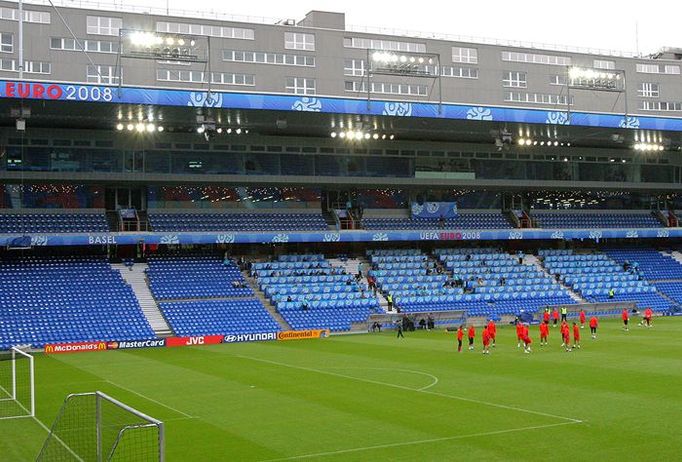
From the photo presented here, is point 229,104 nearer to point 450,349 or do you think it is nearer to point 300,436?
point 450,349

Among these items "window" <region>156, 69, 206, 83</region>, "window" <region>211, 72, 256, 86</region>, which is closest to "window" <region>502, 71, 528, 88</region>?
"window" <region>211, 72, 256, 86</region>

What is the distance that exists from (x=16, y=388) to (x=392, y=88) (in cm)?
5019

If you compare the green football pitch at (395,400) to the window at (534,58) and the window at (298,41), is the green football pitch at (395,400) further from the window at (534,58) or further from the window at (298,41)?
the window at (534,58)

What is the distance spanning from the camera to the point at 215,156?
56844 mm

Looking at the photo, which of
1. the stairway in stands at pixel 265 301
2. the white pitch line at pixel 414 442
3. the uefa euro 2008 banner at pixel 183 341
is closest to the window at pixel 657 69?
the stairway in stands at pixel 265 301

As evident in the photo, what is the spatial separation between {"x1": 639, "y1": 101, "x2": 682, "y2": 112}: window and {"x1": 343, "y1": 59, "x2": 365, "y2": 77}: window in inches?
1177

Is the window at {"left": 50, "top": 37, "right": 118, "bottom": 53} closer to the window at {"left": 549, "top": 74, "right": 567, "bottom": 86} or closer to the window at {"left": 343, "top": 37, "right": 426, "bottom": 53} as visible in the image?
the window at {"left": 343, "top": 37, "right": 426, "bottom": 53}

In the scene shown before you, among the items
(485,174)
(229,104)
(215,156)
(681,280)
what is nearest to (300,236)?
(215,156)

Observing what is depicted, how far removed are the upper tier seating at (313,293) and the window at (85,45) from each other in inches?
833

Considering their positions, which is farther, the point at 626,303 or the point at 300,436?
the point at 626,303

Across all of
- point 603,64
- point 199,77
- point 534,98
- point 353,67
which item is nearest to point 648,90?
point 603,64

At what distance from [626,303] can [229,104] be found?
30.7 metres

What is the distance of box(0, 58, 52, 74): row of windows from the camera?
198ft

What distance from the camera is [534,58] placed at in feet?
249
